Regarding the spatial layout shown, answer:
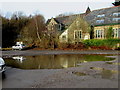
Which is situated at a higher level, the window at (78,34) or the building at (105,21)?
the building at (105,21)

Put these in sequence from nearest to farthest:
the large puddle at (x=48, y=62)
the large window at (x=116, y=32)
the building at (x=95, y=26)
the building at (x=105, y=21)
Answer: the large puddle at (x=48, y=62)
the large window at (x=116, y=32)
the building at (x=105, y=21)
the building at (x=95, y=26)

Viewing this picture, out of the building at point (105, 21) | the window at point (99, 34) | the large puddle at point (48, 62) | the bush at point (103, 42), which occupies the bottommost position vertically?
the large puddle at point (48, 62)

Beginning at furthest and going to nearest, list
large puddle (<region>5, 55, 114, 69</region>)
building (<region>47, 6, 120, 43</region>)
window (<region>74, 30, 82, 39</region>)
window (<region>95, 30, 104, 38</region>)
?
window (<region>74, 30, 82, 39</region>)
window (<region>95, 30, 104, 38</region>)
building (<region>47, 6, 120, 43</region>)
large puddle (<region>5, 55, 114, 69</region>)

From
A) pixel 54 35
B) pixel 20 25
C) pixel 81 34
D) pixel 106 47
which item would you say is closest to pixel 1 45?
pixel 20 25

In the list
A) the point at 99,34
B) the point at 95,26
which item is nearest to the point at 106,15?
the point at 95,26

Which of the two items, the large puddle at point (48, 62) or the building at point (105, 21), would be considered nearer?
the large puddle at point (48, 62)

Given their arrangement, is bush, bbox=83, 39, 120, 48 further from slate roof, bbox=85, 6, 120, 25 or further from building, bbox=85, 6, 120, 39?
slate roof, bbox=85, 6, 120, 25

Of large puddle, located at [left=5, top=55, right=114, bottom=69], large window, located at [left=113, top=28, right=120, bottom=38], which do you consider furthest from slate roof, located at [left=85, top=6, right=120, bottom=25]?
large puddle, located at [left=5, top=55, right=114, bottom=69]

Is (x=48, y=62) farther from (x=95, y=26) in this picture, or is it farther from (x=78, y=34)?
(x=95, y=26)

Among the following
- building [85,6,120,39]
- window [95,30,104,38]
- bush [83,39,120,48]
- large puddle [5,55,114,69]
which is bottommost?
large puddle [5,55,114,69]

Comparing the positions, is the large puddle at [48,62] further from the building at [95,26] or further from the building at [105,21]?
the building at [105,21]

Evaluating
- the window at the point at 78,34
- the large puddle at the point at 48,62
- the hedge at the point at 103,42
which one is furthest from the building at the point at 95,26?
the large puddle at the point at 48,62

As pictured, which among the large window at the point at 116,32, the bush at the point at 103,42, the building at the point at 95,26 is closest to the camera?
the bush at the point at 103,42

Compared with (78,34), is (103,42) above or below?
below
